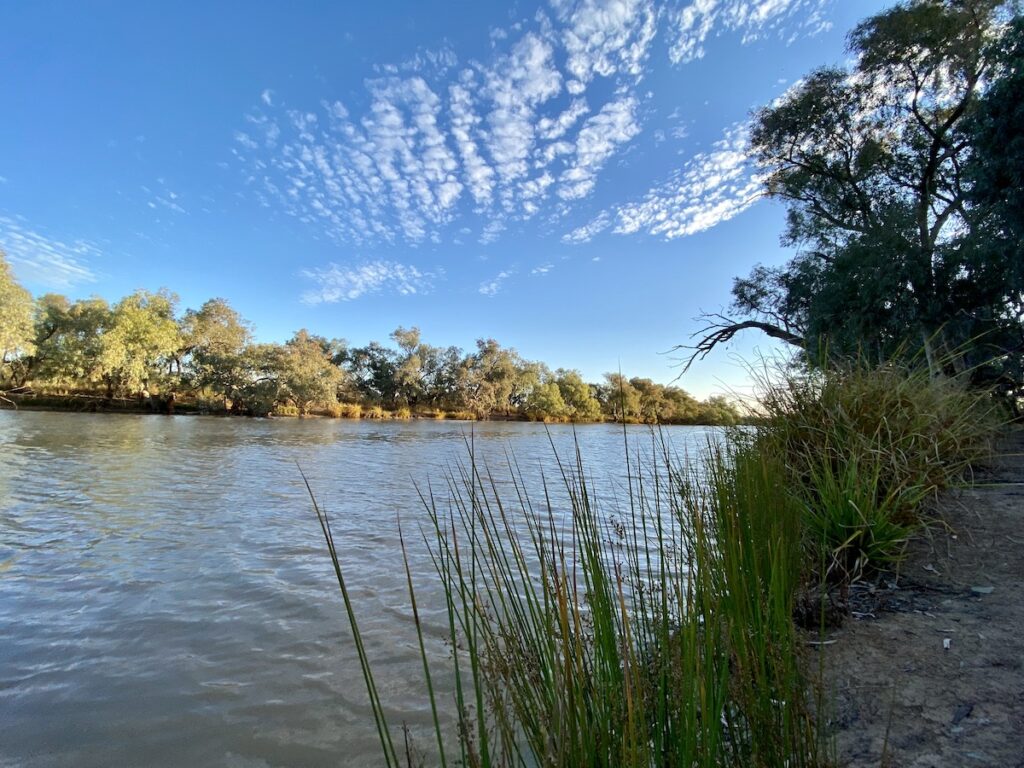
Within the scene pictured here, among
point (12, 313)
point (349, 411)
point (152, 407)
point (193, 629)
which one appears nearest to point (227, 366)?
point (152, 407)

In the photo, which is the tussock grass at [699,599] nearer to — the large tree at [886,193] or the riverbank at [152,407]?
the large tree at [886,193]

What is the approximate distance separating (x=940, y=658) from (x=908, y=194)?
14.8 meters

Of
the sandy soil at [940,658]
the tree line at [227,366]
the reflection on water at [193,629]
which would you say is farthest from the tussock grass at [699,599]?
the tree line at [227,366]

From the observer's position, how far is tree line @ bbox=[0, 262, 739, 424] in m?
31.6

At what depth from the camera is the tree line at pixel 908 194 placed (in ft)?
26.3

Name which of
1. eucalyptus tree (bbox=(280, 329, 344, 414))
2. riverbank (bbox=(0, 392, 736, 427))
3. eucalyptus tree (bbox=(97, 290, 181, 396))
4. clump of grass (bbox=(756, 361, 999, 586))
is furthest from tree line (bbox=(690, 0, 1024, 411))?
eucalyptus tree (bbox=(97, 290, 181, 396))

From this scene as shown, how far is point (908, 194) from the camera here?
12.1m

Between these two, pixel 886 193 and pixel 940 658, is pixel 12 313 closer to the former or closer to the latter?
pixel 940 658

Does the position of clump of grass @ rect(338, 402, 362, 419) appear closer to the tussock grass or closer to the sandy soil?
the tussock grass

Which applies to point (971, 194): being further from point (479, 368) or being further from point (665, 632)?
point (479, 368)

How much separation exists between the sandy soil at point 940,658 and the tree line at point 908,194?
4.91m

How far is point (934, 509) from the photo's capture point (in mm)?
3305

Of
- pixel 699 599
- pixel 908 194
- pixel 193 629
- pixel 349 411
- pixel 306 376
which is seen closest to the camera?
pixel 699 599

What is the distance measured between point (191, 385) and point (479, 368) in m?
26.7
